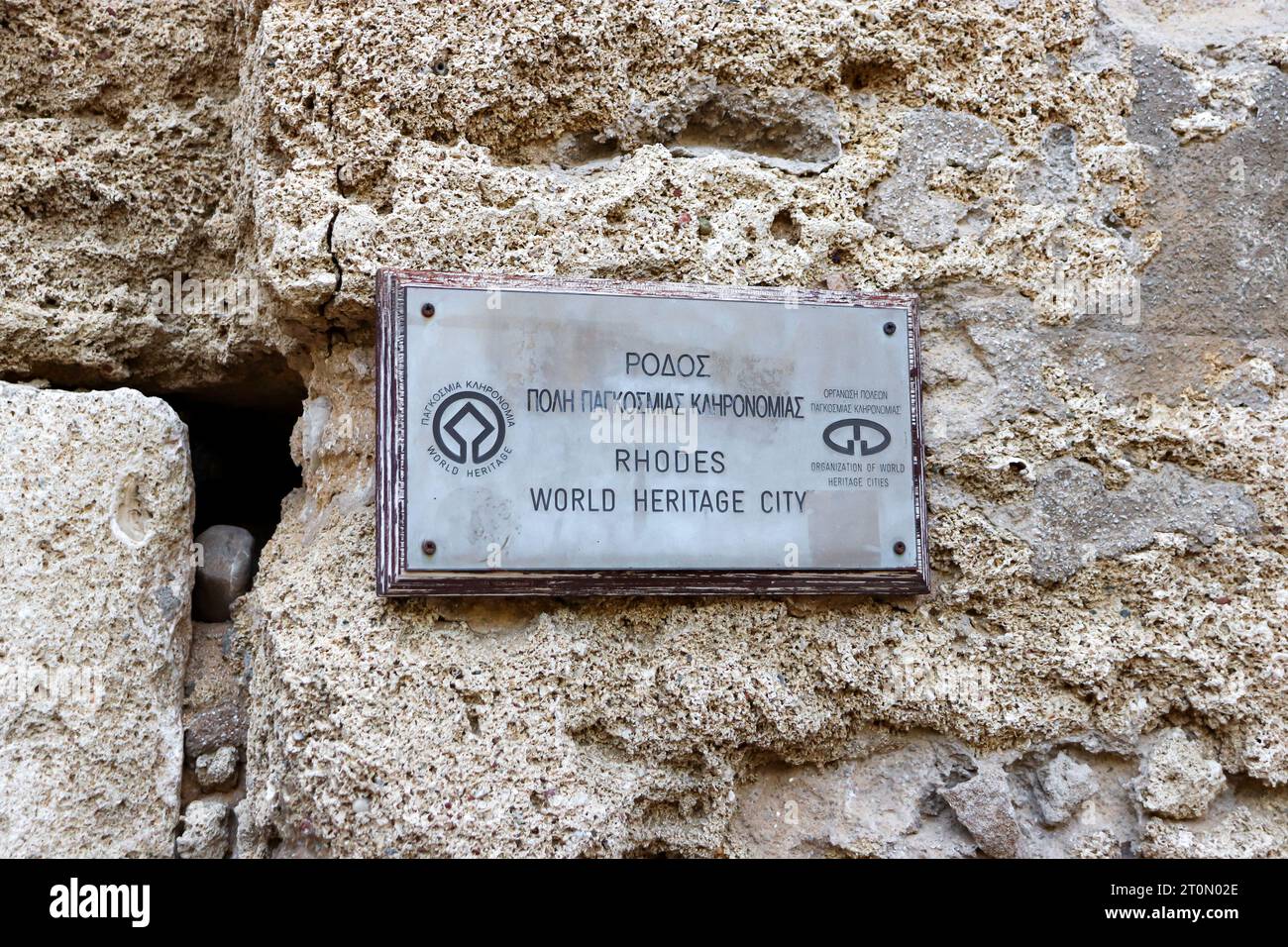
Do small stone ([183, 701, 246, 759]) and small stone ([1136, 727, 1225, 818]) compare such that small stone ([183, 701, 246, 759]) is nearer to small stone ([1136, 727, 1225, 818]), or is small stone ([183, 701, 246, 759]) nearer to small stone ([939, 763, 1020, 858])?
small stone ([939, 763, 1020, 858])

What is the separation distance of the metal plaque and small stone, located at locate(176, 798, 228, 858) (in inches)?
19.1

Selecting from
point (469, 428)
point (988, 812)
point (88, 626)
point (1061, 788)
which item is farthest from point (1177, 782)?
point (88, 626)

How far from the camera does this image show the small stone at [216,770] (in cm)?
169

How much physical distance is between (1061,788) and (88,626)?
1.56 metres

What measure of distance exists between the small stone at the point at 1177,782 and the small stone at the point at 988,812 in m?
0.23

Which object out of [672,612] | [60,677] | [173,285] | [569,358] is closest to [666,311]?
[569,358]

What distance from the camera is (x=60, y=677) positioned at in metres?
1.59

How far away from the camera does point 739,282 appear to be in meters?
1.76

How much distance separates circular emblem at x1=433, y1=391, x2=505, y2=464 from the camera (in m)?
1.60

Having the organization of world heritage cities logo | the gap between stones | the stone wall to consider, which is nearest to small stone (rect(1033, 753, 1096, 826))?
the stone wall

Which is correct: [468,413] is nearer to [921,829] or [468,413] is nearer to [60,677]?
[60,677]

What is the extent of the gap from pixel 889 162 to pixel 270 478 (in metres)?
1.42
